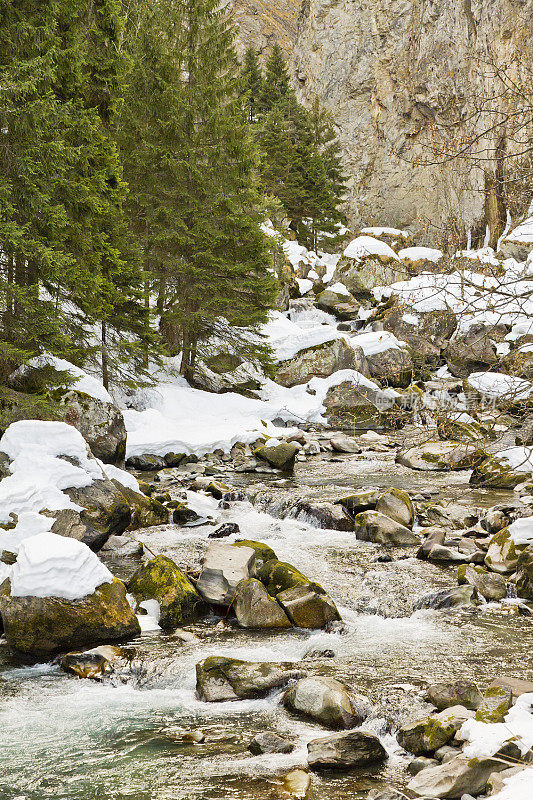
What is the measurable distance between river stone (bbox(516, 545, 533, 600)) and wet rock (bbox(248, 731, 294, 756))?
168 inches

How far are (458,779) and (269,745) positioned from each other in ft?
4.83

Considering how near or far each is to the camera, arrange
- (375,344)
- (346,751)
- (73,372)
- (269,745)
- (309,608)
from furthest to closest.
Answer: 1. (375,344)
2. (73,372)
3. (309,608)
4. (269,745)
5. (346,751)

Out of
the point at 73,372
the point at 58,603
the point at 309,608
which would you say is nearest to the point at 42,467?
the point at 58,603

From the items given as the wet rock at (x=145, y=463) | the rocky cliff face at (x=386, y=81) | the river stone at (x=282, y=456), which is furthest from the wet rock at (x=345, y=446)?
the rocky cliff face at (x=386, y=81)

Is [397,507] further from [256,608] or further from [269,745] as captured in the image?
[269,745]

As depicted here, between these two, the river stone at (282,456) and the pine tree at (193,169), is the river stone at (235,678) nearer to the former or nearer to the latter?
the river stone at (282,456)

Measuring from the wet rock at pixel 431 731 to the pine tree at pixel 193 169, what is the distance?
17.1m

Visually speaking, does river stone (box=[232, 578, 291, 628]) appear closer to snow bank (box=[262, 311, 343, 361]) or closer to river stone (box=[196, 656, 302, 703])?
river stone (box=[196, 656, 302, 703])

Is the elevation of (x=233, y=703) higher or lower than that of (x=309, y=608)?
lower

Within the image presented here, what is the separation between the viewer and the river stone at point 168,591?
757cm

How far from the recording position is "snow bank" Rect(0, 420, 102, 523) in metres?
9.10

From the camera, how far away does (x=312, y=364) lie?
83.1 feet

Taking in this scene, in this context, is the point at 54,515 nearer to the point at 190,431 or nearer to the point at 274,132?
the point at 190,431

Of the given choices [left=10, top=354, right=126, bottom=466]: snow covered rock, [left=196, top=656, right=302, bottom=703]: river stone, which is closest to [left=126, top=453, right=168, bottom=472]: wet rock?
[left=10, top=354, right=126, bottom=466]: snow covered rock
